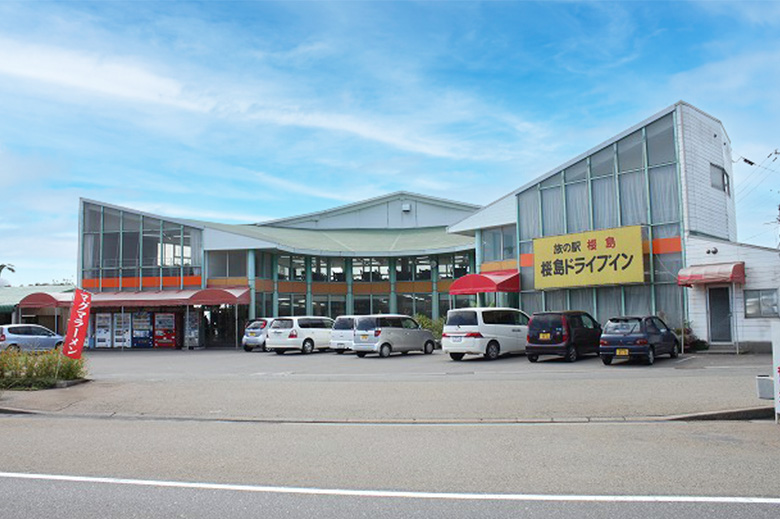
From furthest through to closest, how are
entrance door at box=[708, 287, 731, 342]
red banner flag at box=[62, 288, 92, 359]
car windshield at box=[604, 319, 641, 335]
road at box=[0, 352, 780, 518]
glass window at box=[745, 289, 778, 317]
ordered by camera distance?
entrance door at box=[708, 287, 731, 342] → glass window at box=[745, 289, 778, 317] → car windshield at box=[604, 319, 641, 335] → red banner flag at box=[62, 288, 92, 359] → road at box=[0, 352, 780, 518]

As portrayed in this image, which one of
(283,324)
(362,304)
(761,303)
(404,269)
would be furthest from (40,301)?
(761,303)

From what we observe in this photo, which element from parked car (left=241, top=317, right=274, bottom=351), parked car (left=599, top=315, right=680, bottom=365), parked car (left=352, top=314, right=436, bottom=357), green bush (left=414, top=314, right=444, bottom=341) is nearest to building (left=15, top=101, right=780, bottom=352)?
green bush (left=414, top=314, right=444, bottom=341)

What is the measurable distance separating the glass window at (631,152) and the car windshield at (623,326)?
30.8ft

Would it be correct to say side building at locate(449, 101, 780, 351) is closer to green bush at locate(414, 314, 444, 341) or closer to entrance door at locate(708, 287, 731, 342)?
entrance door at locate(708, 287, 731, 342)

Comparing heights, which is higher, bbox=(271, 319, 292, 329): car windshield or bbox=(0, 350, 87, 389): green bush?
bbox=(271, 319, 292, 329): car windshield

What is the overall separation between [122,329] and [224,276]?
6.21 metres

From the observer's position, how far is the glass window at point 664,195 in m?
25.5

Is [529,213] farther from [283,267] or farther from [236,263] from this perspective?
[236,263]

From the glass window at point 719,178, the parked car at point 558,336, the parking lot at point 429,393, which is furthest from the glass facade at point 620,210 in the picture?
the parking lot at point 429,393

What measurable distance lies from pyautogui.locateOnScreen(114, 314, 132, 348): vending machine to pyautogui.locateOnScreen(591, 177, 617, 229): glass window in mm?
25196

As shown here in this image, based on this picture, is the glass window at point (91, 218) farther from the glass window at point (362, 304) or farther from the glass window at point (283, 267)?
the glass window at point (362, 304)

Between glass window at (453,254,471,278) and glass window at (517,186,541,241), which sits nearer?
glass window at (517,186,541,241)

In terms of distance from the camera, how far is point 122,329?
37.1 meters

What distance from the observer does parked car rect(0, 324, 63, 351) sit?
31109 mm
